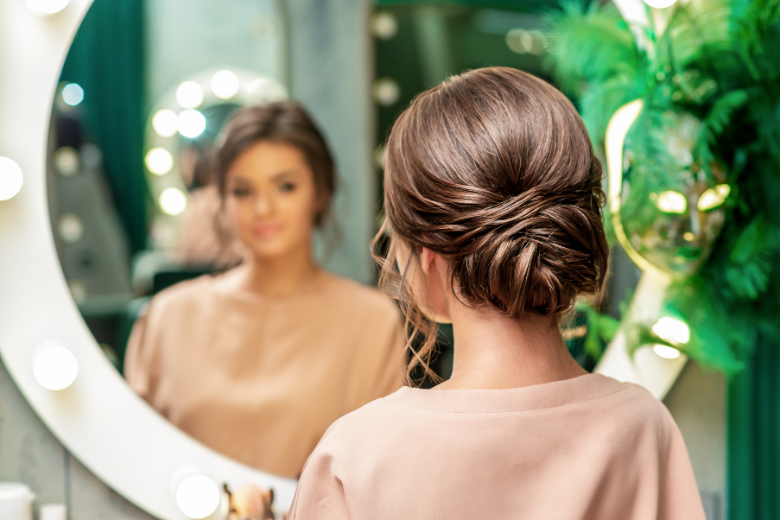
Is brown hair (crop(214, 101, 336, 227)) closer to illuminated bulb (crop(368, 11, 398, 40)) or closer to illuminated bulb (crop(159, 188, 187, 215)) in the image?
illuminated bulb (crop(159, 188, 187, 215))

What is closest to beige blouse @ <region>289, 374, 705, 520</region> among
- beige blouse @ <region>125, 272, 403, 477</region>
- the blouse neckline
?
the blouse neckline

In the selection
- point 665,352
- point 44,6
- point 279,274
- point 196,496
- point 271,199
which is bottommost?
point 196,496

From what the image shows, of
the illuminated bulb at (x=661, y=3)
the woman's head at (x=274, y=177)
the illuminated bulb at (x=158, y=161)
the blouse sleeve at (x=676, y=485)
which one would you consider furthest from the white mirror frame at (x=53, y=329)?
the illuminated bulb at (x=661, y=3)

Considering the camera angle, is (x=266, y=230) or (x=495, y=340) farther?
(x=266, y=230)

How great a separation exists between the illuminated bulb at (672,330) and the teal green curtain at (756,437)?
90 mm

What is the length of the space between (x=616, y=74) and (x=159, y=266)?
689 mm

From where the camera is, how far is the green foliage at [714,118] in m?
0.76

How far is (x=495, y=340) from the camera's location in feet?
1.55

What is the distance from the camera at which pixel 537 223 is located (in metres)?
0.43

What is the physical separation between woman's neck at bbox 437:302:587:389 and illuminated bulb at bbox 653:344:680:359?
486 mm

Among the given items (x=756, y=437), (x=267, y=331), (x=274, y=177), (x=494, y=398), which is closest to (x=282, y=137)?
(x=274, y=177)

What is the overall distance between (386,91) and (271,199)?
0.72 ft

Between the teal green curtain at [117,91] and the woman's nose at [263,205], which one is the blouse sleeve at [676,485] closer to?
the woman's nose at [263,205]

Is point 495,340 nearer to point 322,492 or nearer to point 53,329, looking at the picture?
point 322,492
